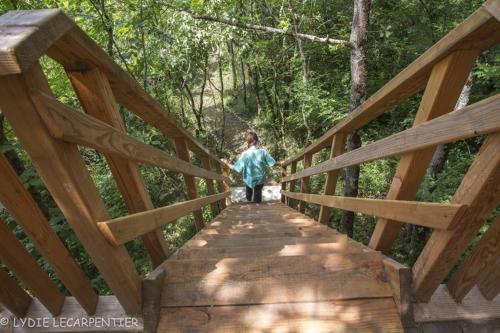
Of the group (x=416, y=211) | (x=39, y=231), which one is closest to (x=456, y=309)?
(x=416, y=211)

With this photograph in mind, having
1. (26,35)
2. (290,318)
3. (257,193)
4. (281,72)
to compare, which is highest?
(281,72)

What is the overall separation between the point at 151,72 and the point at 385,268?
9221 mm

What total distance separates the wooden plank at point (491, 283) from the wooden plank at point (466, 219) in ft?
0.85

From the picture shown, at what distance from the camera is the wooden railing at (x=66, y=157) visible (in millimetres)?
933

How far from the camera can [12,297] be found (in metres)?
1.55

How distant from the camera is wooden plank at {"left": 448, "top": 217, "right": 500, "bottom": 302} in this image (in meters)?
1.39

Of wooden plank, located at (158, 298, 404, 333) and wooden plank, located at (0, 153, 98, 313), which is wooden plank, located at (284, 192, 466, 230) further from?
wooden plank, located at (0, 153, 98, 313)

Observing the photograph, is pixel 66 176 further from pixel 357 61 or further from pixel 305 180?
pixel 305 180

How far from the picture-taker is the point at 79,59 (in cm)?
135

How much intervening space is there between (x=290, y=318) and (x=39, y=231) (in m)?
1.19

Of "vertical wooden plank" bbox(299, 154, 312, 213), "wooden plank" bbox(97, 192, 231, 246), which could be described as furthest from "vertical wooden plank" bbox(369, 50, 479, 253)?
"vertical wooden plank" bbox(299, 154, 312, 213)

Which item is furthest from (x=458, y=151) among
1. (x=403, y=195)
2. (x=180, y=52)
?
(x=180, y=52)

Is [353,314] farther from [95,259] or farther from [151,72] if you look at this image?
[151,72]

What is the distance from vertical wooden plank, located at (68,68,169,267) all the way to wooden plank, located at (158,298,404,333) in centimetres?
54
